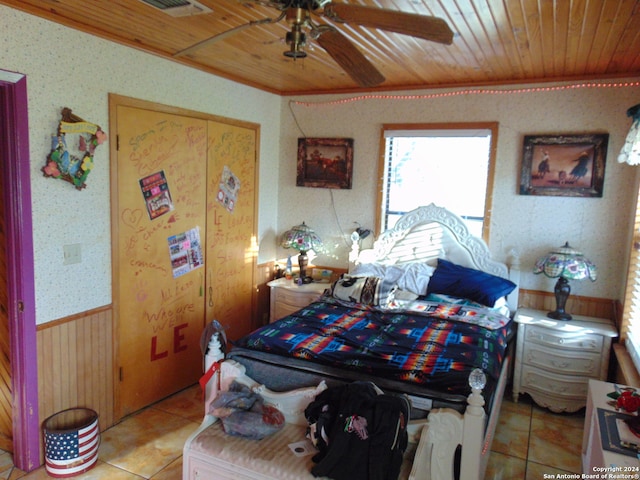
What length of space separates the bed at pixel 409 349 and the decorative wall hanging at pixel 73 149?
4.57 ft

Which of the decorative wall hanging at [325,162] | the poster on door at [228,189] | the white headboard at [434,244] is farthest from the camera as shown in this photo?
the decorative wall hanging at [325,162]

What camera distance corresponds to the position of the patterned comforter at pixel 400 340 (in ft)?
7.93

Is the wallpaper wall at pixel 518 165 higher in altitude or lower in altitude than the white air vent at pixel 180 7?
lower

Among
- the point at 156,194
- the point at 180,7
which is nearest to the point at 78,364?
the point at 156,194

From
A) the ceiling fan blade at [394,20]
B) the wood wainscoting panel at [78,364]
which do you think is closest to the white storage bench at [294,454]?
the wood wainscoting panel at [78,364]

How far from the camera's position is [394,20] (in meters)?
1.68

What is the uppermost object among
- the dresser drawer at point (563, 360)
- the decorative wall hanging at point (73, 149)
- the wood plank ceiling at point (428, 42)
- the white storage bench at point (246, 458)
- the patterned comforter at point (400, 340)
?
the wood plank ceiling at point (428, 42)

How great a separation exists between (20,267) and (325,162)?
8.88 ft

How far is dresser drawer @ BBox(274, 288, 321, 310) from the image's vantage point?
4.16 metres

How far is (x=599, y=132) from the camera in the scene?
11.5 ft

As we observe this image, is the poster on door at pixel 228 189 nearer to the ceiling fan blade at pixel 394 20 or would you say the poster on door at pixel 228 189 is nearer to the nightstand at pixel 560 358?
the ceiling fan blade at pixel 394 20

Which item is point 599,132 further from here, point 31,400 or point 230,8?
point 31,400

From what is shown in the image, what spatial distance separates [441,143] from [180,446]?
10.0 feet

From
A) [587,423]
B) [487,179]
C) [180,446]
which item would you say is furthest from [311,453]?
[487,179]
